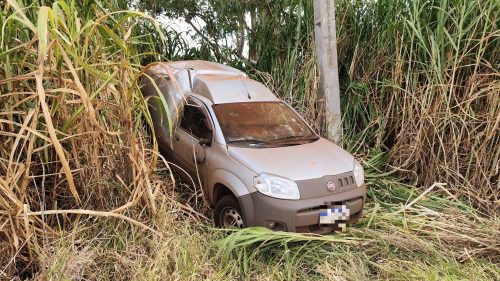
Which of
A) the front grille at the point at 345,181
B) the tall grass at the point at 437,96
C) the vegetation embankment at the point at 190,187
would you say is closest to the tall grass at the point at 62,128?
the vegetation embankment at the point at 190,187

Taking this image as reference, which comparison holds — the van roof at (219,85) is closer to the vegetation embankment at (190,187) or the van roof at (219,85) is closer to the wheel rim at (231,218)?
the vegetation embankment at (190,187)

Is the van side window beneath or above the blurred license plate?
above

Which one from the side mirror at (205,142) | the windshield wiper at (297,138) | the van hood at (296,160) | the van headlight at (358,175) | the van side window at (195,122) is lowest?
the van headlight at (358,175)

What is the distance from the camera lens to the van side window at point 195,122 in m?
3.50

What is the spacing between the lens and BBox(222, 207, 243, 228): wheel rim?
2965 mm

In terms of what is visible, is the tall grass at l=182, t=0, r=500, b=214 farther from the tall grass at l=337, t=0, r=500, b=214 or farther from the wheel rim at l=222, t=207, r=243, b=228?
the wheel rim at l=222, t=207, r=243, b=228

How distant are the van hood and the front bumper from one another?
0.19m

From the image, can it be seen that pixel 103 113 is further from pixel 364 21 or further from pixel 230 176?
pixel 364 21

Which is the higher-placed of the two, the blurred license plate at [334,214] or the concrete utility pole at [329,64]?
the concrete utility pole at [329,64]

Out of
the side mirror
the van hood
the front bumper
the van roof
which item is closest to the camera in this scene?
the front bumper

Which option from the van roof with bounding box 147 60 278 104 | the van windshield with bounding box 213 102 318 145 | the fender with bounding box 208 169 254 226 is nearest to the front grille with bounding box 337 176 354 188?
the van windshield with bounding box 213 102 318 145

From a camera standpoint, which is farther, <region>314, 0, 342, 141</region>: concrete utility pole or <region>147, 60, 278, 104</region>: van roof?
<region>314, 0, 342, 141</region>: concrete utility pole

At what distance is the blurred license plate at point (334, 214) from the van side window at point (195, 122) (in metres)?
1.20

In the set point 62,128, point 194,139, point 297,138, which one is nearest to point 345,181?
point 297,138
